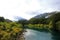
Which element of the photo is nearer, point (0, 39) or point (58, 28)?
point (0, 39)

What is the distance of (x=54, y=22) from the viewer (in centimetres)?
7438

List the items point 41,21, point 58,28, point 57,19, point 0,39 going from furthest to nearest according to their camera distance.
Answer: point 41,21, point 57,19, point 58,28, point 0,39

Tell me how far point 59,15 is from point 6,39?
59492mm

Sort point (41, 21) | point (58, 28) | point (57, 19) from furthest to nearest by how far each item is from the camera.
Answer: point (41, 21) → point (57, 19) → point (58, 28)

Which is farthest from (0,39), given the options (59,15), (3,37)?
(59,15)

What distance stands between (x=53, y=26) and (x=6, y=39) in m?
54.1

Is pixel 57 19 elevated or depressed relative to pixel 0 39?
elevated

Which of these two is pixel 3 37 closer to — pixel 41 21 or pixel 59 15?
pixel 59 15

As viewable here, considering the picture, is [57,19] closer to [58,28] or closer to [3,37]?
[58,28]

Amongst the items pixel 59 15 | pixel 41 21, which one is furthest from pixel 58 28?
pixel 41 21

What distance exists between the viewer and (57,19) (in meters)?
74.6

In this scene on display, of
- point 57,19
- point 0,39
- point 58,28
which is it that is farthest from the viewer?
point 57,19

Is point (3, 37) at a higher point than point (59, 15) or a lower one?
lower

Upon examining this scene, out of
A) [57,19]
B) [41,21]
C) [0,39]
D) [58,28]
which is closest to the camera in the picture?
[0,39]
